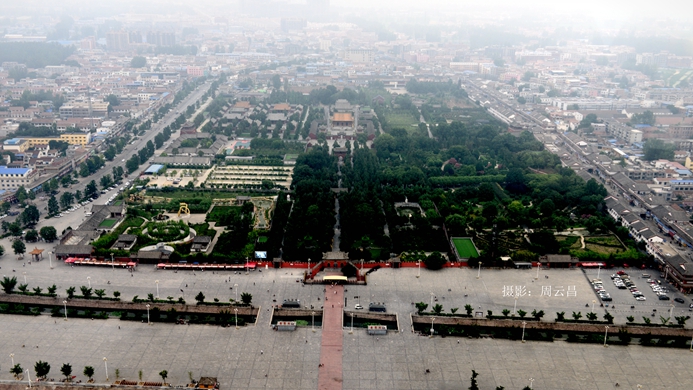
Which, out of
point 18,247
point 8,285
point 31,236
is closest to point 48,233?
point 31,236

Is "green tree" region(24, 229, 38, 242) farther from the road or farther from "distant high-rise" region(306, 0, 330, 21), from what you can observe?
"distant high-rise" region(306, 0, 330, 21)

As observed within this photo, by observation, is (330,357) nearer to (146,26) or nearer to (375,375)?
(375,375)

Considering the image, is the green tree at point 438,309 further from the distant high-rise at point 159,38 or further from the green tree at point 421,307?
the distant high-rise at point 159,38

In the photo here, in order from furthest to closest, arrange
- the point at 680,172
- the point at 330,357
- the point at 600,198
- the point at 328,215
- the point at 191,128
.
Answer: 1. the point at 191,128
2. the point at 680,172
3. the point at 600,198
4. the point at 328,215
5. the point at 330,357

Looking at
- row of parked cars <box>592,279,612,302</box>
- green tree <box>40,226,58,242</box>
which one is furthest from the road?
row of parked cars <box>592,279,612,302</box>

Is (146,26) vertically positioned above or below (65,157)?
above

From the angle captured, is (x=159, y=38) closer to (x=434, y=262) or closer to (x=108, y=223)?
(x=108, y=223)

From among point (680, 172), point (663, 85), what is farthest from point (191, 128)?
point (663, 85)
